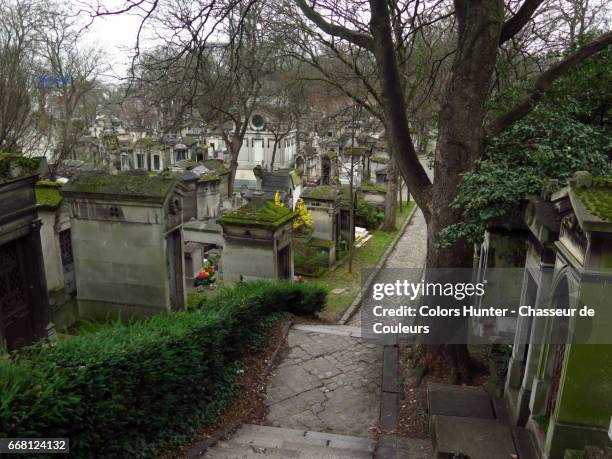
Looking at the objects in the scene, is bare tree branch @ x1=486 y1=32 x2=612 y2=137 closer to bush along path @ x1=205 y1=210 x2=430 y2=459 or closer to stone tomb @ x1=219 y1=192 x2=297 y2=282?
bush along path @ x1=205 y1=210 x2=430 y2=459

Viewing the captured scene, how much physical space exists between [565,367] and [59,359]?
13.9 ft

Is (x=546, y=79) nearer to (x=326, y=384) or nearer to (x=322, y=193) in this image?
(x=326, y=384)

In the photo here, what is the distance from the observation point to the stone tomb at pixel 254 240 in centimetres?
1137

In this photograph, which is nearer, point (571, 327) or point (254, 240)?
point (571, 327)

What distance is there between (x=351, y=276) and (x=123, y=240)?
25.6 feet

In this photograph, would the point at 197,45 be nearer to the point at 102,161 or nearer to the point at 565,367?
the point at 565,367

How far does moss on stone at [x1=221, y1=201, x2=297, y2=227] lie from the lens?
445 inches

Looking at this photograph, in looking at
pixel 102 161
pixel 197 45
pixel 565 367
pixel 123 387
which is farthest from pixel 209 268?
pixel 102 161

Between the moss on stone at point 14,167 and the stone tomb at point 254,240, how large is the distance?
473cm

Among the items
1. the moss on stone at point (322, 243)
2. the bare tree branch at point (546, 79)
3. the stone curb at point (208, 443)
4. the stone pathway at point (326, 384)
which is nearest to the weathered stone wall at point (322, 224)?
the moss on stone at point (322, 243)

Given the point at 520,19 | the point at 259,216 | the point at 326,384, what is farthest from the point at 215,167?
the point at 520,19

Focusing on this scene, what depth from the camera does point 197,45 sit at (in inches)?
305

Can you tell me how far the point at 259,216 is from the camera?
11445 millimetres

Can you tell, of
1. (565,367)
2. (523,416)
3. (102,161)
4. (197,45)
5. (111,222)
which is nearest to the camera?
(565,367)
